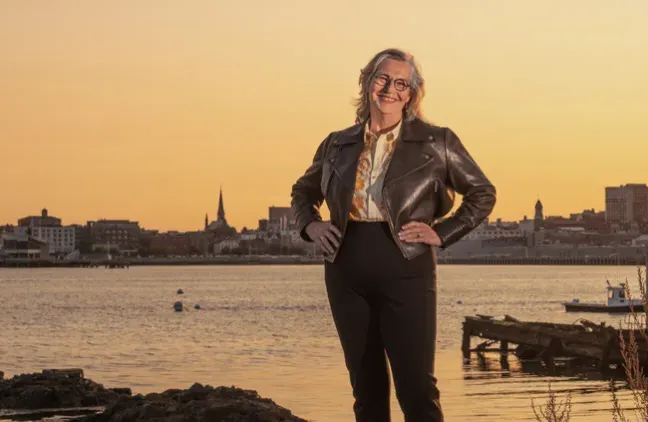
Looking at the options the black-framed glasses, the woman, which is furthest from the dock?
the black-framed glasses

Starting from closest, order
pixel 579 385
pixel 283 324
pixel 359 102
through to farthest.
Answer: pixel 359 102 < pixel 579 385 < pixel 283 324

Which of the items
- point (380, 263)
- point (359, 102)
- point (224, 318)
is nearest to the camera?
point (380, 263)

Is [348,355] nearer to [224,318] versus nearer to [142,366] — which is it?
[142,366]

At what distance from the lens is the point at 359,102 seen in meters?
5.05

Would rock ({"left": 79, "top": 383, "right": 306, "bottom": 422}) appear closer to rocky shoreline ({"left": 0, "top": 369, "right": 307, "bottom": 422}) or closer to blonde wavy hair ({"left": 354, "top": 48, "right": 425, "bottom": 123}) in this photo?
rocky shoreline ({"left": 0, "top": 369, "right": 307, "bottom": 422})

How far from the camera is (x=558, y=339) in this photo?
34250 millimetres

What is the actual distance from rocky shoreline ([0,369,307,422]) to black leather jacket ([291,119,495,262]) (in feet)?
29.6

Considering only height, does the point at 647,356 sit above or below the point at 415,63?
below

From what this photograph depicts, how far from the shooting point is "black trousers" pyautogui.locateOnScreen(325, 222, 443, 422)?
4.73m

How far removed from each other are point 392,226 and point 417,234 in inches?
3.6

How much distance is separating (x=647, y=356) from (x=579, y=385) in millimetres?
1631

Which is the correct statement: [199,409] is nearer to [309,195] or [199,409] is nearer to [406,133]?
[309,195]

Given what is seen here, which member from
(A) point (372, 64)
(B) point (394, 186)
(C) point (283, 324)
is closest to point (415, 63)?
(A) point (372, 64)

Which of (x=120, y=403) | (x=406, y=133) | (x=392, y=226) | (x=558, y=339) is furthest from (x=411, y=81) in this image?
(x=558, y=339)
